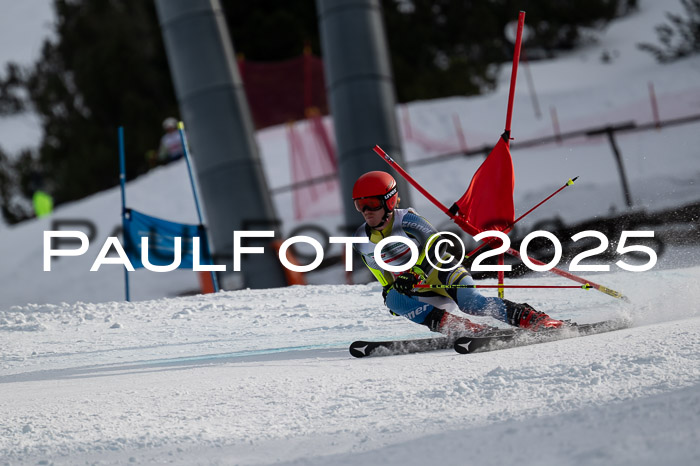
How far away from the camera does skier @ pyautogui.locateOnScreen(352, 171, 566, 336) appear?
533cm

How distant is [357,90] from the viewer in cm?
1141

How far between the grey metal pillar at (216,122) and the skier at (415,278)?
5488 mm

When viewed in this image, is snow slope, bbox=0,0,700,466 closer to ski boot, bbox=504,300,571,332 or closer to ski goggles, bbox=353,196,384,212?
ski boot, bbox=504,300,571,332

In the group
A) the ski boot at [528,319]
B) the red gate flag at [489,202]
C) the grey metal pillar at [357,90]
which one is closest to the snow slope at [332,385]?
the ski boot at [528,319]

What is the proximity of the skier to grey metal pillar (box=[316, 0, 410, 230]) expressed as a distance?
Result: 5.58 metres

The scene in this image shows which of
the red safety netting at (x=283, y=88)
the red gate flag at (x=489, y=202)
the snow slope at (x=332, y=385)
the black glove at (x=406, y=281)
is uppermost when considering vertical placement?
the red safety netting at (x=283, y=88)

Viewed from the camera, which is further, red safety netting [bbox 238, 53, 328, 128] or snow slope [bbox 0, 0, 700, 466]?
red safety netting [bbox 238, 53, 328, 128]

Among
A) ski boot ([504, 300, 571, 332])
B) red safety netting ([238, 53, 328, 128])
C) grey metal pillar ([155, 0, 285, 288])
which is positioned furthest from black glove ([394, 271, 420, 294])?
red safety netting ([238, 53, 328, 128])

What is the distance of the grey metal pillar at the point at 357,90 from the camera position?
37.3 feet

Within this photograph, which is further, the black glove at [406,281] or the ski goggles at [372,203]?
the black glove at [406,281]

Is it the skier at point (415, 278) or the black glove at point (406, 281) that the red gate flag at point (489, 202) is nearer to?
the skier at point (415, 278)

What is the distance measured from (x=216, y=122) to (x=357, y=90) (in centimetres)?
188

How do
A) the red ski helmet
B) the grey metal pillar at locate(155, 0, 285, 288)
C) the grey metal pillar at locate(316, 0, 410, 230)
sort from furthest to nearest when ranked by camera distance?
the grey metal pillar at locate(316, 0, 410, 230) → the grey metal pillar at locate(155, 0, 285, 288) → the red ski helmet

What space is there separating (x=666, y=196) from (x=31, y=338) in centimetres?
1067
